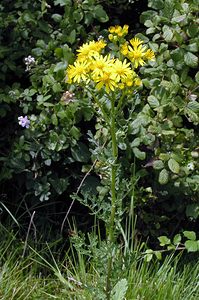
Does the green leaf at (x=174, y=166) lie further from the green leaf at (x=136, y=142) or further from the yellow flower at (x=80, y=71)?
the yellow flower at (x=80, y=71)

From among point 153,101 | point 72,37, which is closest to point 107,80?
point 153,101

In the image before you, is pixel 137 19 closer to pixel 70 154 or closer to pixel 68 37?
pixel 68 37

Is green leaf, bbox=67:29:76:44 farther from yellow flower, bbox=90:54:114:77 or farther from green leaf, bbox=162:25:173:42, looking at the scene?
yellow flower, bbox=90:54:114:77

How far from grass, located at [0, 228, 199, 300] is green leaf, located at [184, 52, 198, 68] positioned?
2.62 feet

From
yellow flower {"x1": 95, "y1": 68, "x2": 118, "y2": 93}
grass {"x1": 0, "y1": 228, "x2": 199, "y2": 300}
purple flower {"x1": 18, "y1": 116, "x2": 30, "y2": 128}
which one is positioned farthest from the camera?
purple flower {"x1": 18, "y1": 116, "x2": 30, "y2": 128}

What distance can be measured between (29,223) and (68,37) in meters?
0.97

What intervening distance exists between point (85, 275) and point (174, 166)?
2.07ft

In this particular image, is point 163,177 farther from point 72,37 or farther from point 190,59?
point 72,37

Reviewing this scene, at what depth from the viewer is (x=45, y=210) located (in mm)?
3355

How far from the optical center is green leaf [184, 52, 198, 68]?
2.68 metres

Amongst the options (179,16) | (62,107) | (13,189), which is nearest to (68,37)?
(62,107)

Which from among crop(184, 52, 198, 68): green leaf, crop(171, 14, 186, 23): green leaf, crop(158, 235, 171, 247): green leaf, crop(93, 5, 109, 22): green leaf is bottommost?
crop(158, 235, 171, 247): green leaf

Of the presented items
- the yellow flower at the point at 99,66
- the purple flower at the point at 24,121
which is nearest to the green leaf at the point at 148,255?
the purple flower at the point at 24,121

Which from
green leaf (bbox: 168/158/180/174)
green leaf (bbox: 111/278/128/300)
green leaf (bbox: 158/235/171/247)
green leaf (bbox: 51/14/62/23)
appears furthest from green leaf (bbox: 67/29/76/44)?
green leaf (bbox: 111/278/128/300)
